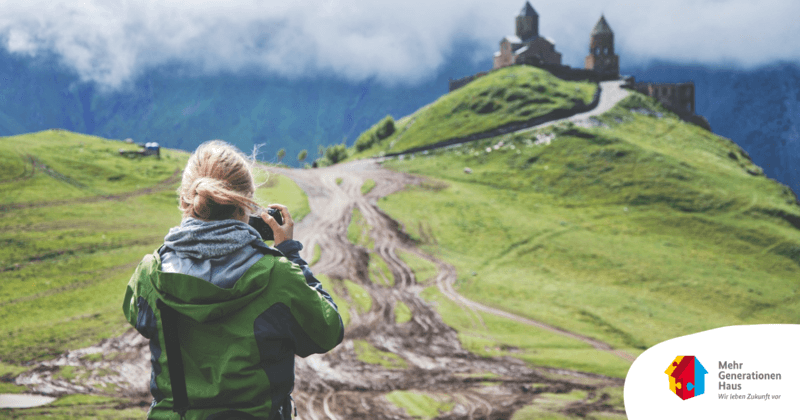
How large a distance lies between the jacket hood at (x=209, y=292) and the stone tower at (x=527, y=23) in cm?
10373

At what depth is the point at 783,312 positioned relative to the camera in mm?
34938

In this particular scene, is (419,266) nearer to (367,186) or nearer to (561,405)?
(367,186)

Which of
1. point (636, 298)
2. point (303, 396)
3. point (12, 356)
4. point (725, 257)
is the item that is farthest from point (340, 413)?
point (725, 257)

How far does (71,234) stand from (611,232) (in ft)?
124

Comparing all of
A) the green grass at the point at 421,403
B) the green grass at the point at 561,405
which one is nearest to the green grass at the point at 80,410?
A: the green grass at the point at 421,403

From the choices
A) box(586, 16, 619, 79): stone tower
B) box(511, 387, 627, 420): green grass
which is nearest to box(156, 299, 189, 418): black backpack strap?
box(511, 387, 627, 420): green grass

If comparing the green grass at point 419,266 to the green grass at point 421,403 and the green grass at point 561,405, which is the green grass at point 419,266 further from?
the green grass at point 421,403

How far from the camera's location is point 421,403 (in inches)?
679

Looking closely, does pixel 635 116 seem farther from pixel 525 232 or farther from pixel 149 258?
pixel 149 258

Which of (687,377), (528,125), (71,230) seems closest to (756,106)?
(528,125)

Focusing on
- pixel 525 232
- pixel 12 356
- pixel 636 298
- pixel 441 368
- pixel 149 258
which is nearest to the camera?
pixel 149 258

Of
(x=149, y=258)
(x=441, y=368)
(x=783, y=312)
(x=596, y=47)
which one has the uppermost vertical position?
(x=596, y=47)

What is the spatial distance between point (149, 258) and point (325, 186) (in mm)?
47117

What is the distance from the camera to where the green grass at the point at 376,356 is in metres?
20.8
